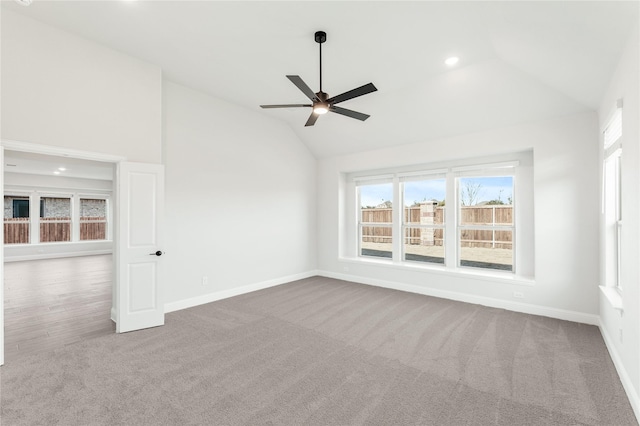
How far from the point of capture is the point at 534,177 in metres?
4.06

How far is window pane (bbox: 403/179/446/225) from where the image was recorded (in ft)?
17.7

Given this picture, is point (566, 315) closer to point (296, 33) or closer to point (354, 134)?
point (354, 134)

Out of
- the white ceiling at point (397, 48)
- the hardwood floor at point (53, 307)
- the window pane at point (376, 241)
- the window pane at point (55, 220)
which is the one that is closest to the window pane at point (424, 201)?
the window pane at point (376, 241)

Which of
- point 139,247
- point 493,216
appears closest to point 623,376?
point 493,216

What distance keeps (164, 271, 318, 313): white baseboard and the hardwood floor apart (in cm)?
78

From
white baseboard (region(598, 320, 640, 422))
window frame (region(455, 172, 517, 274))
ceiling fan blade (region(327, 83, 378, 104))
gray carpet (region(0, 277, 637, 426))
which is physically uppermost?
ceiling fan blade (region(327, 83, 378, 104))

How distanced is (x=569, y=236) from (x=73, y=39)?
6.41 meters

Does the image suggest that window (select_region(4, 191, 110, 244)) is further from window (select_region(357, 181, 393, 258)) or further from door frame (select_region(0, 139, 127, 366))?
window (select_region(357, 181, 393, 258))

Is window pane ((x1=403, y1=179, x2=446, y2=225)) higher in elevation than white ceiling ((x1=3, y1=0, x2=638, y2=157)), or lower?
lower

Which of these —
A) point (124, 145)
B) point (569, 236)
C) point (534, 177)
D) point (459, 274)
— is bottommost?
point (459, 274)

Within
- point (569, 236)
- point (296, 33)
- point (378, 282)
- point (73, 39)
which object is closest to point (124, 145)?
point (73, 39)

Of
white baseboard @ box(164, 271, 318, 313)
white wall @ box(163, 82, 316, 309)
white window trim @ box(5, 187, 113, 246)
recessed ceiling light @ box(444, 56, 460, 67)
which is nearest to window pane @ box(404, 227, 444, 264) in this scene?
white wall @ box(163, 82, 316, 309)

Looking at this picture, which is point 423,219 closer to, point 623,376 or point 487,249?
point 487,249

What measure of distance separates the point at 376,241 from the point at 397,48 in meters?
3.92
